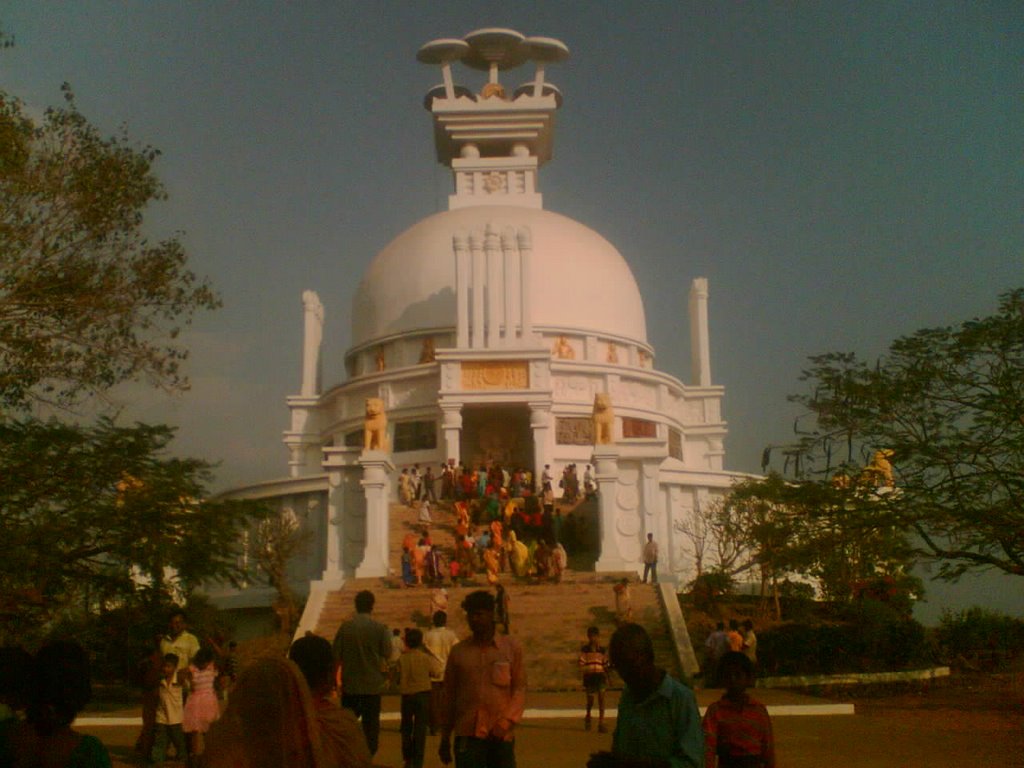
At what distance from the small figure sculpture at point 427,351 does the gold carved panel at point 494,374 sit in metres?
4.40

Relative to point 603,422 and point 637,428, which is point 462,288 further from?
point 603,422

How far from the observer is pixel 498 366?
122 feet

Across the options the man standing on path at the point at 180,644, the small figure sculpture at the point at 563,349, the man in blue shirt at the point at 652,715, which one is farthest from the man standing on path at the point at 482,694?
the small figure sculpture at the point at 563,349

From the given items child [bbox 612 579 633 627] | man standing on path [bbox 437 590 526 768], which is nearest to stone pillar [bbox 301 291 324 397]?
child [bbox 612 579 633 627]

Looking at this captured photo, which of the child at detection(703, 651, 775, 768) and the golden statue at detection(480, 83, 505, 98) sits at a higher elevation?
the golden statue at detection(480, 83, 505, 98)

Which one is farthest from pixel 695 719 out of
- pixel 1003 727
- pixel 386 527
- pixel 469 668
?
pixel 386 527

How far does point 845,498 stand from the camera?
18.2 metres

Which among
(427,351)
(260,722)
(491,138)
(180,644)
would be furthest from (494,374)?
(260,722)

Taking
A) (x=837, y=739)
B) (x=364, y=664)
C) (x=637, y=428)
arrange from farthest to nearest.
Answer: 1. (x=637, y=428)
2. (x=837, y=739)
3. (x=364, y=664)

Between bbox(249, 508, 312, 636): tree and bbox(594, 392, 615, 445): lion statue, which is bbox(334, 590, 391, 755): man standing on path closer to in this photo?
bbox(249, 508, 312, 636): tree

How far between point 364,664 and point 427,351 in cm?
3256

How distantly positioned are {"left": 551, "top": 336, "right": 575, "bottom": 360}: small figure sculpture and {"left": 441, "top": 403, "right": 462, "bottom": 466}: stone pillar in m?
6.00

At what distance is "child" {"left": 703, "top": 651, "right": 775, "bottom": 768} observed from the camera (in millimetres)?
5844

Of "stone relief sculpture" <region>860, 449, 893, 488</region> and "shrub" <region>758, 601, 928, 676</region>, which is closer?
"stone relief sculpture" <region>860, 449, 893, 488</region>
